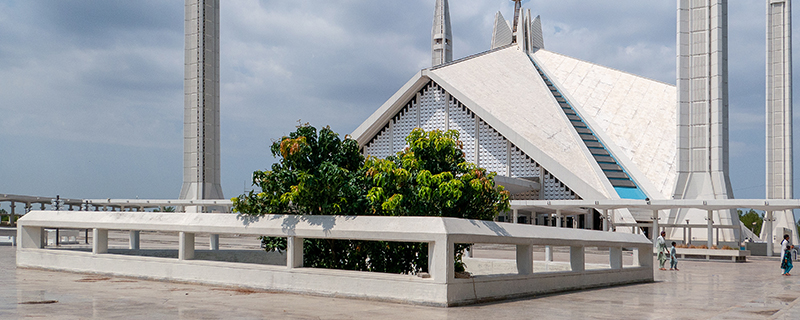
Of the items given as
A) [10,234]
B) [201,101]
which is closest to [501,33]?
[201,101]

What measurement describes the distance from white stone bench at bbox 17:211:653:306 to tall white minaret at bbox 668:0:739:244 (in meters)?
22.1

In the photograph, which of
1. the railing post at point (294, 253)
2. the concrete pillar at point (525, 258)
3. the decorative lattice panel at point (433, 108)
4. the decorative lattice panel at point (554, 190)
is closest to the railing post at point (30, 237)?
the railing post at point (294, 253)

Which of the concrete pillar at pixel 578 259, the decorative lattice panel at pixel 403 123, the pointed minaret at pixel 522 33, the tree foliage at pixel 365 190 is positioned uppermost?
the pointed minaret at pixel 522 33

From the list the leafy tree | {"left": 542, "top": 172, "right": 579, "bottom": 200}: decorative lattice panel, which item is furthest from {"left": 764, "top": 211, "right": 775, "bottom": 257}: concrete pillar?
the leafy tree

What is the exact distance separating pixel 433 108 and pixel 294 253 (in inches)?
1289

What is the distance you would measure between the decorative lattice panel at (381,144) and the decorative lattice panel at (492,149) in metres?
6.60

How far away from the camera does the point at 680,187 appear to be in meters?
34.8

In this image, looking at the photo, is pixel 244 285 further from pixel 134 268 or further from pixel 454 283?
pixel 454 283

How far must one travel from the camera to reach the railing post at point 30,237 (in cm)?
1477

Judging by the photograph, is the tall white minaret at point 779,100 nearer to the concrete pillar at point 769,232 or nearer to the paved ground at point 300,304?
the concrete pillar at point 769,232

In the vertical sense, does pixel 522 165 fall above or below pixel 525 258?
above

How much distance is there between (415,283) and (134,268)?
20.2 feet

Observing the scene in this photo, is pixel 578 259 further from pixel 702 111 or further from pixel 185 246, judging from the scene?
pixel 702 111

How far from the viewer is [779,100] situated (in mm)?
45844
